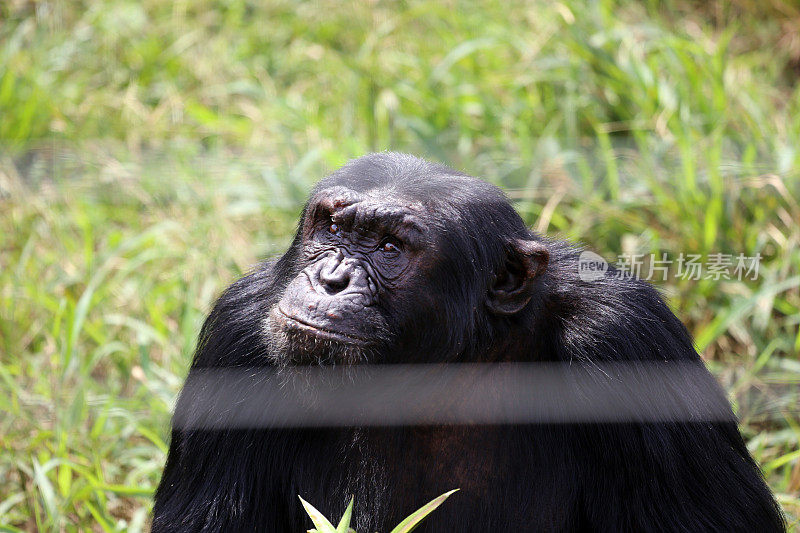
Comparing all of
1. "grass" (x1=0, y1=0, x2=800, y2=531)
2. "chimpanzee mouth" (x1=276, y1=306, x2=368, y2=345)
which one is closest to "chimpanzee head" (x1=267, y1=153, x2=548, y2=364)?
"chimpanzee mouth" (x1=276, y1=306, x2=368, y2=345)

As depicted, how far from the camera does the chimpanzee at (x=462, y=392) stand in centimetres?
277

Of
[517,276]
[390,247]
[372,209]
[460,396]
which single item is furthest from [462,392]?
[372,209]

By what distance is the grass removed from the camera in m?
3.96

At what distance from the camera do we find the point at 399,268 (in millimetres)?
2748

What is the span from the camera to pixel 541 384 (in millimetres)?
2900

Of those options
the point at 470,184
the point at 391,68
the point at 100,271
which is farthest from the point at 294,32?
the point at 470,184

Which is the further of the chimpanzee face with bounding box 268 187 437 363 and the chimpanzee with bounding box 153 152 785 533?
the chimpanzee with bounding box 153 152 785 533

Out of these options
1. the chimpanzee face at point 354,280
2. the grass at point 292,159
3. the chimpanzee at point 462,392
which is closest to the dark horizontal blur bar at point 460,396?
the chimpanzee at point 462,392

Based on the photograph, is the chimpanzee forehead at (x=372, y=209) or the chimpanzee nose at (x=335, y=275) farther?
the chimpanzee forehead at (x=372, y=209)

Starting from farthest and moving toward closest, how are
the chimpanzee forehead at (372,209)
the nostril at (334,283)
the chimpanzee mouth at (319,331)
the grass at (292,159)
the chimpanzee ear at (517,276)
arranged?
the grass at (292,159), the chimpanzee ear at (517,276), the chimpanzee forehead at (372,209), the nostril at (334,283), the chimpanzee mouth at (319,331)

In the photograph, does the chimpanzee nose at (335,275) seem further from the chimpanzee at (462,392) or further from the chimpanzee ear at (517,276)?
the chimpanzee ear at (517,276)

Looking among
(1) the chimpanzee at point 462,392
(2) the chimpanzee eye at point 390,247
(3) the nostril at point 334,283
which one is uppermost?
(2) the chimpanzee eye at point 390,247

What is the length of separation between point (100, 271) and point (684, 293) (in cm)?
271

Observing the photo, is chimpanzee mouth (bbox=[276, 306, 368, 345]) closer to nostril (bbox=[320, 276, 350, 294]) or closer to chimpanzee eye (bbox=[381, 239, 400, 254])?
nostril (bbox=[320, 276, 350, 294])
